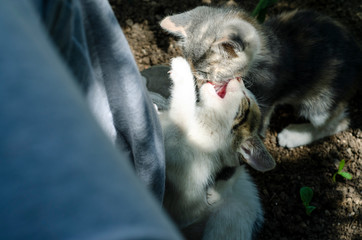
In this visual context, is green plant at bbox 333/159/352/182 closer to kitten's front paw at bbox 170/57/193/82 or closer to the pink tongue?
the pink tongue

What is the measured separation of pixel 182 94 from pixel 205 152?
0.32 metres

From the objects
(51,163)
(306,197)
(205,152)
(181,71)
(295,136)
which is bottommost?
(306,197)

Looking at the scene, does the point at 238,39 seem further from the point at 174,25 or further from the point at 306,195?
the point at 306,195

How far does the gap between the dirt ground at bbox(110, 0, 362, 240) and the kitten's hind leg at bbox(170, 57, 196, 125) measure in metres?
0.74

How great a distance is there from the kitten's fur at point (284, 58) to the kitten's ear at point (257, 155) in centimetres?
40

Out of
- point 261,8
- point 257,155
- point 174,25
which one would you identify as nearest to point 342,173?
point 257,155

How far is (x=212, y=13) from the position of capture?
6.12 feet

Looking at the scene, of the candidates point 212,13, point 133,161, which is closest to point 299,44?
point 212,13

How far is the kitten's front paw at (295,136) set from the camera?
85.7 inches

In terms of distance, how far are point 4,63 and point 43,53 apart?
0.16ft

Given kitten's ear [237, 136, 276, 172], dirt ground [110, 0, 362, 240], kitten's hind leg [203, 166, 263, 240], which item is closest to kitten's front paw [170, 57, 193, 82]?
kitten's ear [237, 136, 276, 172]

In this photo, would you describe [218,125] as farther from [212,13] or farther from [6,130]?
[6,130]

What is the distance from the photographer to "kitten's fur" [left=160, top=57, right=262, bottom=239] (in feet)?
4.99

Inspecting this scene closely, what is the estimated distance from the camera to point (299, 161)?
218 centimetres
